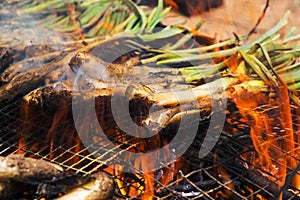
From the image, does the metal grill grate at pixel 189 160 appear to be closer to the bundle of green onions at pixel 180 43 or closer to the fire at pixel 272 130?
the fire at pixel 272 130

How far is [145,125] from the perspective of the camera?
1692mm

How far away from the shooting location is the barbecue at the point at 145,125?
1.56 m

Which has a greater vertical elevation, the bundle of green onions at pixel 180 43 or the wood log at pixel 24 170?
the bundle of green onions at pixel 180 43

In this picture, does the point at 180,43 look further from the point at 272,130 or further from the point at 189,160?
the point at 189,160

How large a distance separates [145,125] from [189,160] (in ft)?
0.78

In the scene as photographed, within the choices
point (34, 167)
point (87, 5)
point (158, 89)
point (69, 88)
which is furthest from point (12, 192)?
point (87, 5)

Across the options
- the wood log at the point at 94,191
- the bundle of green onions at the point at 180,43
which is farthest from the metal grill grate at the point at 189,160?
the bundle of green onions at the point at 180,43

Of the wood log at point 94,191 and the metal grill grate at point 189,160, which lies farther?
the metal grill grate at point 189,160

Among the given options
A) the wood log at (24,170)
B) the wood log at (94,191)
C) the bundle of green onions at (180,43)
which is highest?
the bundle of green onions at (180,43)

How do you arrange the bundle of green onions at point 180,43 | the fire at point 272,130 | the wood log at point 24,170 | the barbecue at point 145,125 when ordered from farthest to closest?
the bundle of green onions at point 180,43 → the fire at point 272,130 → the barbecue at point 145,125 → the wood log at point 24,170

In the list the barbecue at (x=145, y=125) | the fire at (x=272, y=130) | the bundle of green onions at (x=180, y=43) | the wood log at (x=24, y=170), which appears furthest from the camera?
the bundle of green onions at (x=180, y=43)

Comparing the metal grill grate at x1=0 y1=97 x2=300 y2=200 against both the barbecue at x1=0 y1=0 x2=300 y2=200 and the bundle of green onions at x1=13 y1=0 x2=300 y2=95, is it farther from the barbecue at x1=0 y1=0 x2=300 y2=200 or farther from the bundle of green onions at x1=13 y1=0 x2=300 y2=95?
the bundle of green onions at x1=13 y1=0 x2=300 y2=95

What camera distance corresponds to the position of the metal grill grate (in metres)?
1.58

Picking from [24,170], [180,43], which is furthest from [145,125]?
[180,43]
